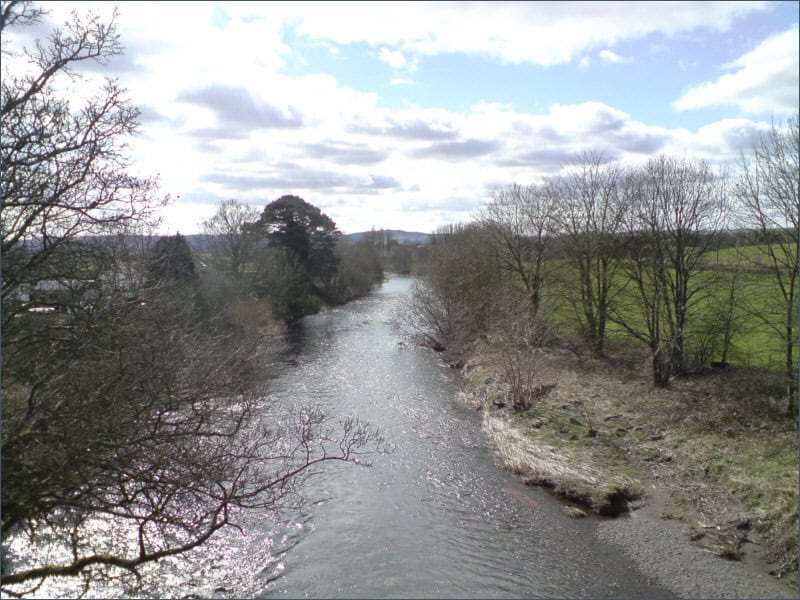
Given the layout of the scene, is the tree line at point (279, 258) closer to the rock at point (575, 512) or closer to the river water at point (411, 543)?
the river water at point (411, 543)

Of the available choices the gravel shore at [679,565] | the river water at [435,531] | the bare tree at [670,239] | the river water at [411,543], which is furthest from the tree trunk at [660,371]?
the gravel shore at [679,565]

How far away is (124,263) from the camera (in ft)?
33.4

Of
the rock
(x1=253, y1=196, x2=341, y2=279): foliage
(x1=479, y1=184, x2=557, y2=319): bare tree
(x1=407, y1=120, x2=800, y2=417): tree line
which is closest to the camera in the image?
the rock

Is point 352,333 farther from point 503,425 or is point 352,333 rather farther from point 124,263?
point 124,263

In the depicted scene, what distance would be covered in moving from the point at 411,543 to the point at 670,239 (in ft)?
46.8

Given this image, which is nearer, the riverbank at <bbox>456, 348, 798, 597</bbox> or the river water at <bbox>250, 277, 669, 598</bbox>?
the river water at <bbox>250, 277, 669, 598</bbox>

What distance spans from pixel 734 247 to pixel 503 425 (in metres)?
9.09

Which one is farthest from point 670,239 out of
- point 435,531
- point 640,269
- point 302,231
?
point 302,231

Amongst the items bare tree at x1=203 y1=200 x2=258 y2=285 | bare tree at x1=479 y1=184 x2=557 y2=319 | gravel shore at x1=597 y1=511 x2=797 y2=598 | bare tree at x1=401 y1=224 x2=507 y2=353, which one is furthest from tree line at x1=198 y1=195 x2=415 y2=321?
gravel shore at x1=597 y1=511 x2=797 y2=598

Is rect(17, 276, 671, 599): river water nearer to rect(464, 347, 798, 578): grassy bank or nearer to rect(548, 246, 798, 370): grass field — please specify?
rect(464, 347, 798, 578): grassy bank

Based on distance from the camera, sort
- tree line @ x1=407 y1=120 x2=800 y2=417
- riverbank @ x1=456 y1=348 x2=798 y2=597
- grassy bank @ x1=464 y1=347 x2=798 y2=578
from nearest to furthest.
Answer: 1. riverbank @ x1=456 y1=348 x2=798 y2=597
2. grassy bank @ x1=464 y1=347 x2=798 y2=578
3. tree line @ x1=407 y1=120 x2=800 y2=417

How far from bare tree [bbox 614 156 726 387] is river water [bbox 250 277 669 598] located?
6.88m

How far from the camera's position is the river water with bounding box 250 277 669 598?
31.3ft

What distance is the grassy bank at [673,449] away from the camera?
36.3 ft
